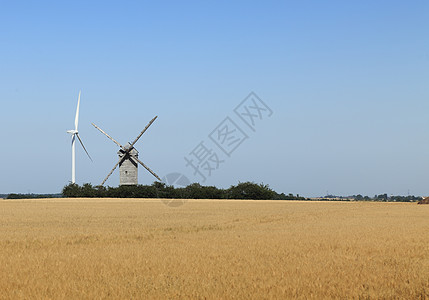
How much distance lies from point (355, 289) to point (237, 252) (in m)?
6.47

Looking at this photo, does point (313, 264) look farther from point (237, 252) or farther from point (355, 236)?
point (355, 236)

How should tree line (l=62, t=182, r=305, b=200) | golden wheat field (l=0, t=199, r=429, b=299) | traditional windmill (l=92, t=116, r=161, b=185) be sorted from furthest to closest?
traditional windmill (l=92, t=116, r=161, b=185), tree line (l=62, t=182, r=305, b=200), golden wheat field (l=0, t=199, r=429, b=299)

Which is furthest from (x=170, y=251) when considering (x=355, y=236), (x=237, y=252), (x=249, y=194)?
(x=249, y=194)

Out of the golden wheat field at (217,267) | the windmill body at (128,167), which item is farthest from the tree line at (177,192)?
the golden wheat field at (217,267)

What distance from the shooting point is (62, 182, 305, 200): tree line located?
9294cm

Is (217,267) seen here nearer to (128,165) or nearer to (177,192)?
(177,192)

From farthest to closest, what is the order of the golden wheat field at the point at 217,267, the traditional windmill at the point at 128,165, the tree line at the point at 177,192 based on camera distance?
1. the traditional windmill at the point at 128,165
2. the tree line at the point at 177,192
3. the golden wheat field at the point at 217,267

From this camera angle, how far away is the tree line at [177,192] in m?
92.9

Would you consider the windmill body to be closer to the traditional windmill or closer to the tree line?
the traditional windmill

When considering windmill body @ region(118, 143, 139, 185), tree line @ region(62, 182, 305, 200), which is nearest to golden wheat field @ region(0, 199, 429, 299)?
tree line @ region(62, 182, 305, 200)

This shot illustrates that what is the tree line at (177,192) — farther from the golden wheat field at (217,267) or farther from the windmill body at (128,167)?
the golden wheat field at (217,267)

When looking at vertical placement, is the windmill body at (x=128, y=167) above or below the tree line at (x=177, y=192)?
above

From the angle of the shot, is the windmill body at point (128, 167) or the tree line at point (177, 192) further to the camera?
the windmill body at point (128, 167)

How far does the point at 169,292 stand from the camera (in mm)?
10617
